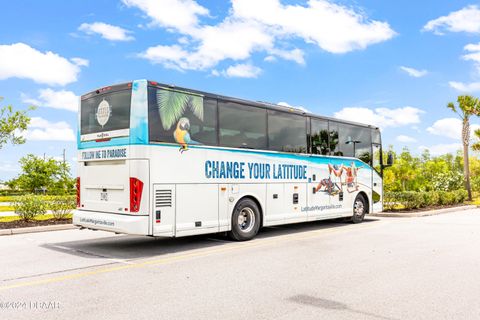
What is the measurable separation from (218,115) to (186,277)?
4.49 m

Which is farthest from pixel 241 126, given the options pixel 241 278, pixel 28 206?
pixel 28 206

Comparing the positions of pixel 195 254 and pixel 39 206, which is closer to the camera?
pixel 195 254

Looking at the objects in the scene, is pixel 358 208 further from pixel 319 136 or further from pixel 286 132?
pixel 286 132

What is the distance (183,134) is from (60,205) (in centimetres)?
778

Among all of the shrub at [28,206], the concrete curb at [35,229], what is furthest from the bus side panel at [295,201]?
the shrub at [28,206]

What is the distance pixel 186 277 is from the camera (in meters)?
6.72

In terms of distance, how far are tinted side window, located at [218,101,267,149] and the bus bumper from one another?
274cm

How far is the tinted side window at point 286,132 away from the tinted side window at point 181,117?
2.11 metres

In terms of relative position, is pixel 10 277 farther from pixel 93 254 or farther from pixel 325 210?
pixel 325 210

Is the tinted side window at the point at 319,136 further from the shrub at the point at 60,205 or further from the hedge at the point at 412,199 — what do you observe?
the shrub at the point at 60,205

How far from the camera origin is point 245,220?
10977mm

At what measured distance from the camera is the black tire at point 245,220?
10500mm

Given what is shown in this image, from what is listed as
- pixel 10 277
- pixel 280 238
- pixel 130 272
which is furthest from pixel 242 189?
pixel 10 277

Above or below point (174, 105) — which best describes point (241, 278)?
below
